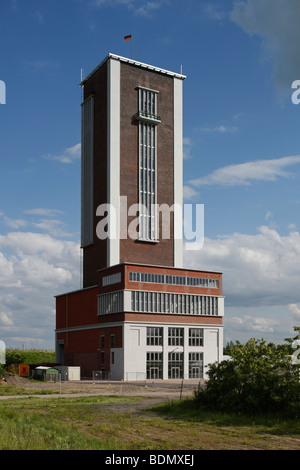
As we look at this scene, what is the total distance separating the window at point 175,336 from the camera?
85062 mm

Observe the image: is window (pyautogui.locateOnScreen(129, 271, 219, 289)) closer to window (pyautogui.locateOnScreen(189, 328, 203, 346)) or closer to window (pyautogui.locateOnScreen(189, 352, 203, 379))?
window (pyautogui.locateOnScreen(189, 328, 203, 346))

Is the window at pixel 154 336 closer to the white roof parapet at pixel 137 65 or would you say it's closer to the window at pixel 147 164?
the window at pixel 147 164

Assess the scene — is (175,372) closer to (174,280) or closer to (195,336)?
(195,336)

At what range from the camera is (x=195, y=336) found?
8769 cm

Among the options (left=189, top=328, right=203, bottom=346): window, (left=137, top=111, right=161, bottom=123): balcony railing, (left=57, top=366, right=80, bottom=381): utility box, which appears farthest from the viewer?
(left=137, top=111, right=161, bottom=123): balcony railing

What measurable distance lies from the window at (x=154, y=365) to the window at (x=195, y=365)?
560 centimetres

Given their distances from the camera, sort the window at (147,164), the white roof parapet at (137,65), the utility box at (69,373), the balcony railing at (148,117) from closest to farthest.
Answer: the utility box at (69,373) < the window at (147,164) < the white roof parapet at (137,65) < the balcony railing at (148,117)

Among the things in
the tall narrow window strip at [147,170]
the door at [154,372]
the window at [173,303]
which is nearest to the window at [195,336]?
the window at [173,303]

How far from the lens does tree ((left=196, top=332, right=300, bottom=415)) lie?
27.8 meters

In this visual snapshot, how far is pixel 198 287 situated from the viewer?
89000 millimetres

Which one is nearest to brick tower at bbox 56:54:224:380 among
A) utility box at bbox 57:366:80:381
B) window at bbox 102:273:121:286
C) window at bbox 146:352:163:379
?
window at bbox 146:352:163:379

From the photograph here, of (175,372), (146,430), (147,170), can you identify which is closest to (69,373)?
(175,372)

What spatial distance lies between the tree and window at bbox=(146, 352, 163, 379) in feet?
168
